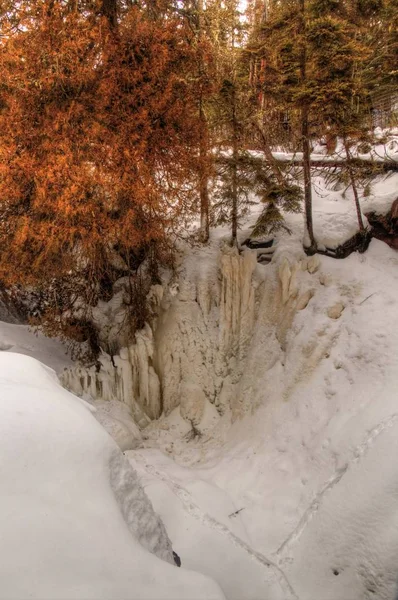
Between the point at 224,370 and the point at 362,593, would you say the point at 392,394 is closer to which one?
the point at 362,593

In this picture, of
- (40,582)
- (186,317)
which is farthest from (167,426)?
(40,582)

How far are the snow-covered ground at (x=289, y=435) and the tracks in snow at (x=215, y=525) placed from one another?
0.07ft

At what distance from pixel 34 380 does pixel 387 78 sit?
9.59 m

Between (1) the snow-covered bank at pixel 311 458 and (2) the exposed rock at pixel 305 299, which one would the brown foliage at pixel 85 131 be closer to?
(2) the exposed rock at pixel 305 299

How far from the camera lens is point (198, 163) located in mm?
8445

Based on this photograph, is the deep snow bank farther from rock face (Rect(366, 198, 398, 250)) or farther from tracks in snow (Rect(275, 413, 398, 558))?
rock face (Rect(366, 198, 398, 250))

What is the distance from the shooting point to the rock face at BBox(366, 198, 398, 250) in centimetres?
935

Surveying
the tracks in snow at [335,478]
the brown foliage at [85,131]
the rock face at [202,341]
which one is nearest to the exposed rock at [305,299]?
the rock face at [202,341]

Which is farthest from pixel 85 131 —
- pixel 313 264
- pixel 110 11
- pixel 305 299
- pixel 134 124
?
pixel 305 299

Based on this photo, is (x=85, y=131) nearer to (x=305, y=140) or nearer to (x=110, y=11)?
(x=110, y=11)

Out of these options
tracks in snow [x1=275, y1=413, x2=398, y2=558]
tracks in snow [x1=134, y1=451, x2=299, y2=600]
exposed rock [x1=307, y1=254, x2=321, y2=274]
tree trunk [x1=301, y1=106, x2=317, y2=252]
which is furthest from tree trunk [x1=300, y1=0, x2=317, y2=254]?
tracks in snow [x1=134, y1=451, x2=299, y2=600]

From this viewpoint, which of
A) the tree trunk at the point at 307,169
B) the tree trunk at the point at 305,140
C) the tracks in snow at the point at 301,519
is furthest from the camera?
the tree trunk at the point at 307,169

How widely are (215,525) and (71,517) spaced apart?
14.8ft

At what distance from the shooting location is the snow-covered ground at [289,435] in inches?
207
